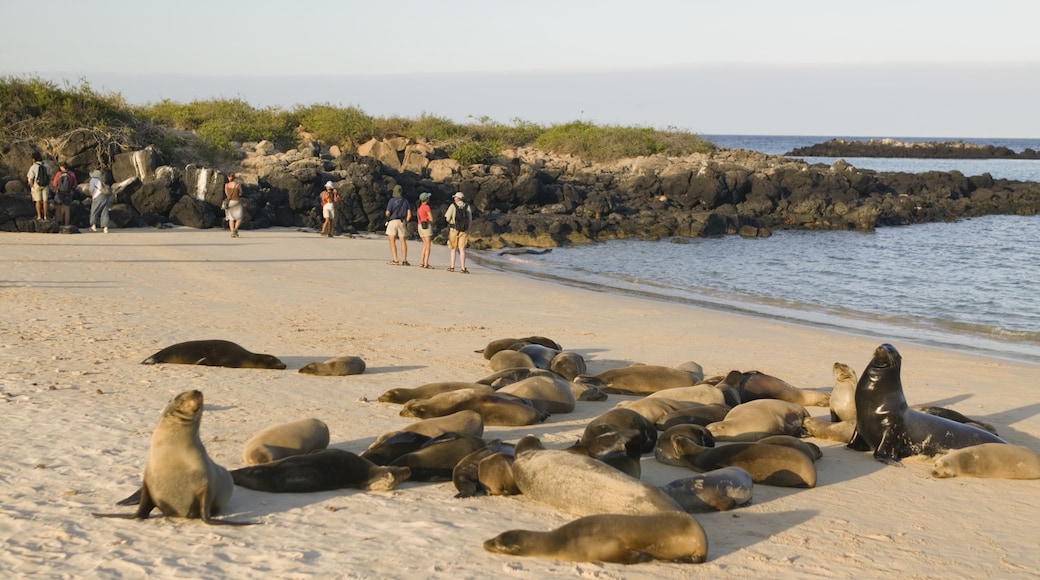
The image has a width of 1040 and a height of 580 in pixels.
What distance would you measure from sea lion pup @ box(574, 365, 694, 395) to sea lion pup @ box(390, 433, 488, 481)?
2.90m

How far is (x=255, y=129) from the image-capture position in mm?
38375

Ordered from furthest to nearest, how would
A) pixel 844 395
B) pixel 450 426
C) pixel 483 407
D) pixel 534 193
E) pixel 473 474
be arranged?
1. pixel 534 193
2. pixel 844 395
3. pixel 483 407
4. pixel 450 426
5. pixel 473 474

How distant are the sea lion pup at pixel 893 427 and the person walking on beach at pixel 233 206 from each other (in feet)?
63.5

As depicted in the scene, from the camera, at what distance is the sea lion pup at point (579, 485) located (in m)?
5.04

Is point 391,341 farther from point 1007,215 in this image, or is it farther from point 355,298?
point 1007,215

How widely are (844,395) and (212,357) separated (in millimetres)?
5776

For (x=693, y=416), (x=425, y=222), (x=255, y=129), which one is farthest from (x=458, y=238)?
(x=255, y=129)

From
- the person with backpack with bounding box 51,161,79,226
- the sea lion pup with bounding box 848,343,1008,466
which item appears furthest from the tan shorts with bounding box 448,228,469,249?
the sea lion pup with bounding box 848,343,1008,466

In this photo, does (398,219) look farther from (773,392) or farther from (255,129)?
(255,129)

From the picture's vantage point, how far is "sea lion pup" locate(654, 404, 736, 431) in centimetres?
742

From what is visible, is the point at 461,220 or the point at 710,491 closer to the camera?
the point at 710,491

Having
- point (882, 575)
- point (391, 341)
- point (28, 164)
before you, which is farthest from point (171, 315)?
point (28, 164)

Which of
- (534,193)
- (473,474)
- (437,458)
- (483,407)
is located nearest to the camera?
(473,474)

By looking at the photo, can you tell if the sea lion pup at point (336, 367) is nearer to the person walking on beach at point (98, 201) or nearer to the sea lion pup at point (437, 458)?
the sea lion pup at point (437, 458)
